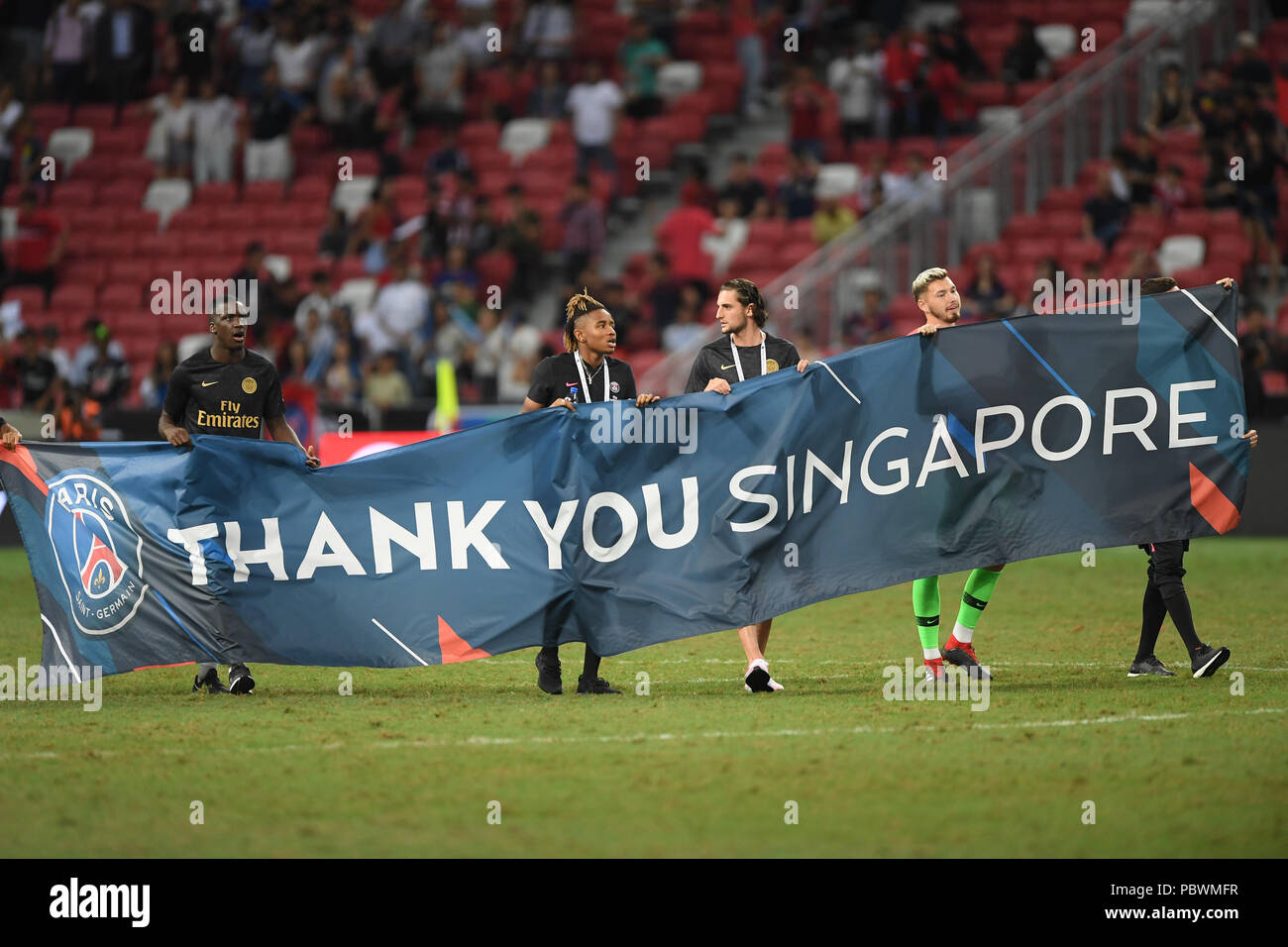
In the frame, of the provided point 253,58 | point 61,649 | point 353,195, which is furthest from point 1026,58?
point 61,649

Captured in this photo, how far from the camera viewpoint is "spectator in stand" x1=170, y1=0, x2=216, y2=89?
2586 centimetres

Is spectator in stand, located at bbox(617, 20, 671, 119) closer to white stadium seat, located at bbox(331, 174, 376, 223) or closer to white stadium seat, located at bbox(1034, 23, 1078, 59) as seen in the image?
white stadium seat, located at bbox(331, 174, 376, 223)

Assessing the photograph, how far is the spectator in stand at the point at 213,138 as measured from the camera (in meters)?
25.2

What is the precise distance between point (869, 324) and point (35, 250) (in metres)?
13.1

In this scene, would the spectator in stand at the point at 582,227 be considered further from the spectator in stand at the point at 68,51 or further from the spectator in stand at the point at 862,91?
the spectator in stand at the point at 68,51

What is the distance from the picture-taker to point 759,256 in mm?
21359

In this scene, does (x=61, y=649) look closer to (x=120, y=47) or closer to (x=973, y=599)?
(x=973, y=599)

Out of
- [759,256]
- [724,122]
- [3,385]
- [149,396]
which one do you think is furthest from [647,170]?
[3,385]

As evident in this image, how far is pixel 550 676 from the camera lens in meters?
8.77

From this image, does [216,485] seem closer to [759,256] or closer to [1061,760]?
[1061,760]

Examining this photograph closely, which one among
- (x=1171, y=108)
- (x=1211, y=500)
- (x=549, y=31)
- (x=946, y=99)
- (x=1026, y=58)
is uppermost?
(x=549, y=31)

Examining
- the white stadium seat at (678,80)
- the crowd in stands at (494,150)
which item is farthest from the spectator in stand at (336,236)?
the white stadium seat at (678,80)

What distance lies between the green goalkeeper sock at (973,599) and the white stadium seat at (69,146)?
21.0m

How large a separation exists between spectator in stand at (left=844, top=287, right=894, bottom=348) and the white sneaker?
10482 mm
